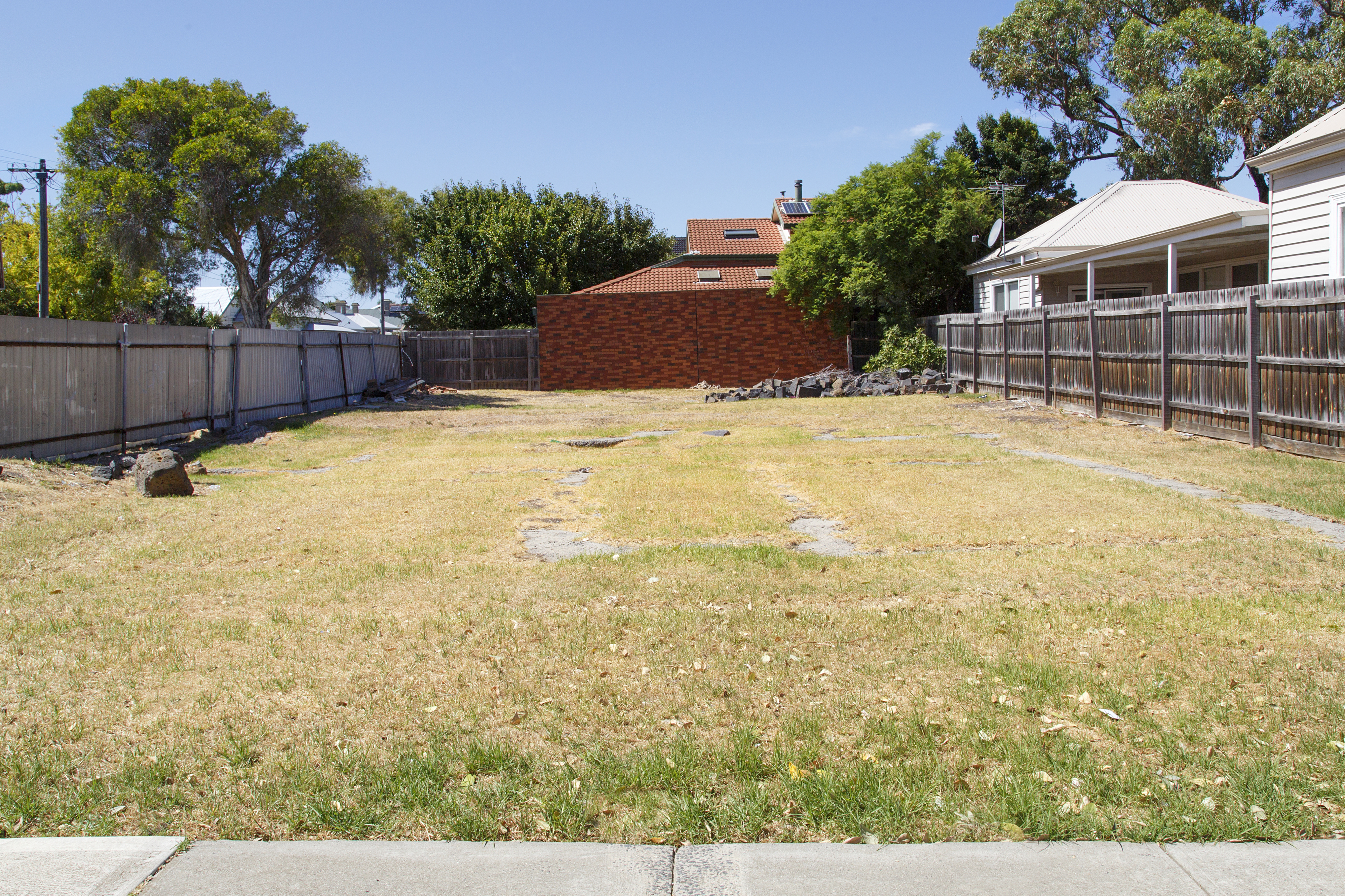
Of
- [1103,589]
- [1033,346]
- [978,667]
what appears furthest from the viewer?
[1033,346]

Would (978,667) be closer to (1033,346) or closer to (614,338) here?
(1033,346)

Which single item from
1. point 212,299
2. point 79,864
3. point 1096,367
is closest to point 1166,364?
point 1096,367

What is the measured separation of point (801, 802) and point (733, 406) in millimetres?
17868

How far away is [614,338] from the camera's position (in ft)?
101

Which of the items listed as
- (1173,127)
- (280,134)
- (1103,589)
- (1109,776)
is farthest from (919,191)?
(1109,776)

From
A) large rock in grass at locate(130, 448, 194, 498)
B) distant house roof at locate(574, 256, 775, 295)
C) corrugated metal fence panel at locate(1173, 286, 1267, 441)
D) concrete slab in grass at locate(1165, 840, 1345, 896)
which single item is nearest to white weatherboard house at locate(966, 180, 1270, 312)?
corrugated metal fence panel at locate(1173, 286, 1267, 441)

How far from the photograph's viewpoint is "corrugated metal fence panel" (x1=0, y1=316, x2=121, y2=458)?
10.8 meters

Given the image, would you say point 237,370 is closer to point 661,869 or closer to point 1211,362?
point 1211,362

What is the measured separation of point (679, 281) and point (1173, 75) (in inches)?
748

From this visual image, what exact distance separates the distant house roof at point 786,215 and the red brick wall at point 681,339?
11571 millimetres

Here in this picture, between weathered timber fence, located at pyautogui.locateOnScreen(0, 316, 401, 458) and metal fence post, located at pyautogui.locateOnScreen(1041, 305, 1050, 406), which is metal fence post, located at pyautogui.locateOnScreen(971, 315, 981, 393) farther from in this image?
weathered timber fence, located at pyautogui.locateOnScreen(0, 316, 401, 458)

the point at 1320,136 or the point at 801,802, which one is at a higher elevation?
the point at 1320,136

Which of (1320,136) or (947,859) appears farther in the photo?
(1320,136)

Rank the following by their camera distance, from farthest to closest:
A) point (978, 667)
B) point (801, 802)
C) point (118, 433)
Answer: point (118, 433), point (978, 667), point (801, 802)
